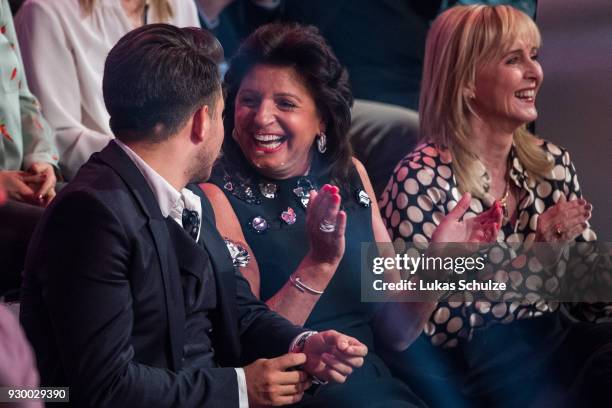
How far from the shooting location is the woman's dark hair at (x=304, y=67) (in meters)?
2.20

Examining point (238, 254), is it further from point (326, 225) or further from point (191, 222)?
point (191, 222)

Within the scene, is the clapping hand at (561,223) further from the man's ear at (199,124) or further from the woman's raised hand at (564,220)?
the man's ear at (199,124)

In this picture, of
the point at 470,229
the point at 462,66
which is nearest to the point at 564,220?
the point at 470,229

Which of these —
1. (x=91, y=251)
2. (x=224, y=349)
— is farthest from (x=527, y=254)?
(x=91, y=251)

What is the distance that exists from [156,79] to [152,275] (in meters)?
0.34

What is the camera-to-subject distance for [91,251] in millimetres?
1468

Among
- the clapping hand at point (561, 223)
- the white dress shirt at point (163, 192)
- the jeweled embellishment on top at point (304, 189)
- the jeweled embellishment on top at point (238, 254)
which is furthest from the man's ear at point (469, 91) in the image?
the white dress shirt at point (163, 192)

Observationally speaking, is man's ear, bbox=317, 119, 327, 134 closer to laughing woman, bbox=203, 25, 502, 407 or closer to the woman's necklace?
laughing woman, bbox=203, 25, 502, 407

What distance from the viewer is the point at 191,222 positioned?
1.76 meters

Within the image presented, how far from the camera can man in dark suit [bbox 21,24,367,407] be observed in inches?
58.2

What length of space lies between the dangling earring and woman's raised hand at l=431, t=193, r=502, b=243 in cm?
34

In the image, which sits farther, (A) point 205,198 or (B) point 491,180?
(B) point 491,180

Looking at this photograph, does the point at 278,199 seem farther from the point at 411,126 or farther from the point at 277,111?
the point at 411,126

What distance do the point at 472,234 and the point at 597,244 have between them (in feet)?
1.77
